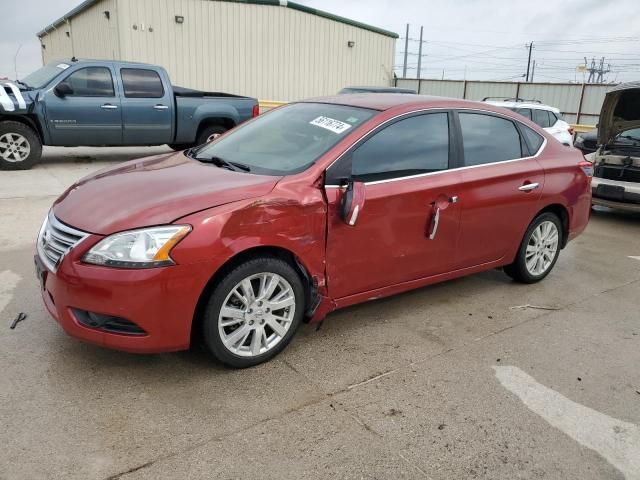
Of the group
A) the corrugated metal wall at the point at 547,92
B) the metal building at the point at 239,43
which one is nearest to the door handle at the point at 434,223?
the metal building at the point at 239,43

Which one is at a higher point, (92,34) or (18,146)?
(92,34)

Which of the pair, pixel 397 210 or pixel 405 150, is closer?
pixel 397 210

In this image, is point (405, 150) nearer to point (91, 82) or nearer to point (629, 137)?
point (629, 137)

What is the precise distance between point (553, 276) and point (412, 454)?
3.34 metres

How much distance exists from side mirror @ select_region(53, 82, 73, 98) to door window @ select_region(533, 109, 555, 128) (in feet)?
31.3

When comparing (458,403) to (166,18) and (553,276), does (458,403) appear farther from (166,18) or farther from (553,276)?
(166,18)

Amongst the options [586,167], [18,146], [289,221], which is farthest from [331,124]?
[18,146]

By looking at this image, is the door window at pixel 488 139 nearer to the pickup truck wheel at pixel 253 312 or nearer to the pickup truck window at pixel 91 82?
the pickup truck wheel at pixel 253 312

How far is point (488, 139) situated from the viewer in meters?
4.36

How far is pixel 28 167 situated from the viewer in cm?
938

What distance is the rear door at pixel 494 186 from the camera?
4125mm

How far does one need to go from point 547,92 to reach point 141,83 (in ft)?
51.6

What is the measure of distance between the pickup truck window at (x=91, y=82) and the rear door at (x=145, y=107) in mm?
271

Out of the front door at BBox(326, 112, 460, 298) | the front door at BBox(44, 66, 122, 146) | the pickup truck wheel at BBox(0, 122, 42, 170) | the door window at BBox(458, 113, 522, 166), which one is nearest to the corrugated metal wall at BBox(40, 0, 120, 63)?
the front door at BBox(44, 66, 122, 146)
